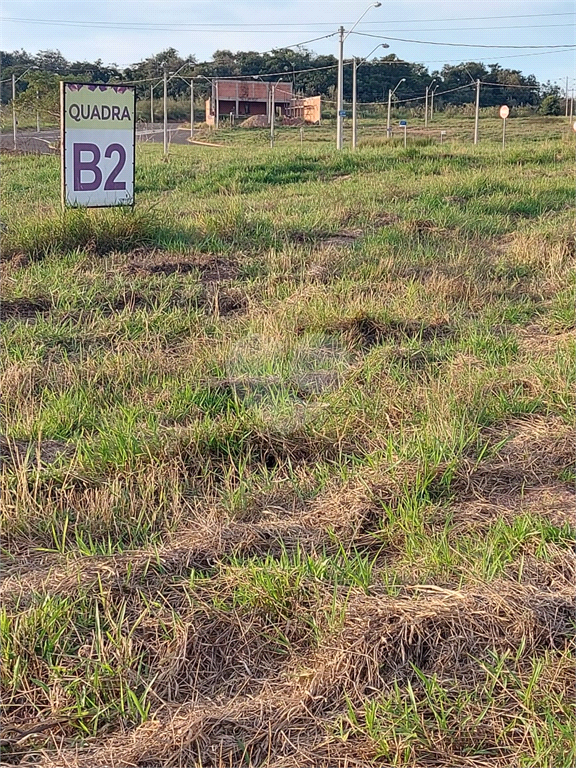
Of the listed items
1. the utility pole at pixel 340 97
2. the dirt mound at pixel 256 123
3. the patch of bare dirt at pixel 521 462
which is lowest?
the patch of bare dirt at pixel 521 462

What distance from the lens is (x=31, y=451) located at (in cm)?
315

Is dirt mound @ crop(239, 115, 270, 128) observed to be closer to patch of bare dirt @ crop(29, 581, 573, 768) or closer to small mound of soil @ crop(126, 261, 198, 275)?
small mound of soil @ crop(126, 261, 198, 275)

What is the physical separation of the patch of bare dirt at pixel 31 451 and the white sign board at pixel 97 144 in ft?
14.8

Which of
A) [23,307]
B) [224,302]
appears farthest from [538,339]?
[23,307]

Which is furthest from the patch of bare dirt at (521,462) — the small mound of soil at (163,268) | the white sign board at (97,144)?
the white sign board at (97,144)

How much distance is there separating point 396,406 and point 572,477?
2.82 ft

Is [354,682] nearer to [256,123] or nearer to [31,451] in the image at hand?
[31,451]

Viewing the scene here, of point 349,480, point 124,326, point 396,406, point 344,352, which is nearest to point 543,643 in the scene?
point 349,480

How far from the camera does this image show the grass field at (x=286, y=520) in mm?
1852

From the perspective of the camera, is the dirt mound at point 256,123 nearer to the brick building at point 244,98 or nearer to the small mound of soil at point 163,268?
the brick building at point 244,98

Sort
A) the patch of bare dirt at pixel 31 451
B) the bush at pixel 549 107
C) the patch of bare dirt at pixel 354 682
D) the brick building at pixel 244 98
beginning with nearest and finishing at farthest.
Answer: the patch of bare dirt at pixel 354 682 → the patch of bare dirt at pixel 31 451 → the brick building at pixel 244 98 → the bush at pixel 549 107

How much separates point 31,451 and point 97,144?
5.16 metres

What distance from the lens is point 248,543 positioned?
2539mm

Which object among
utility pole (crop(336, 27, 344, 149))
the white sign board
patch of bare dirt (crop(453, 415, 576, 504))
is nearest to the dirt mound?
utility pole (crop(336, 27, 344, 149))
